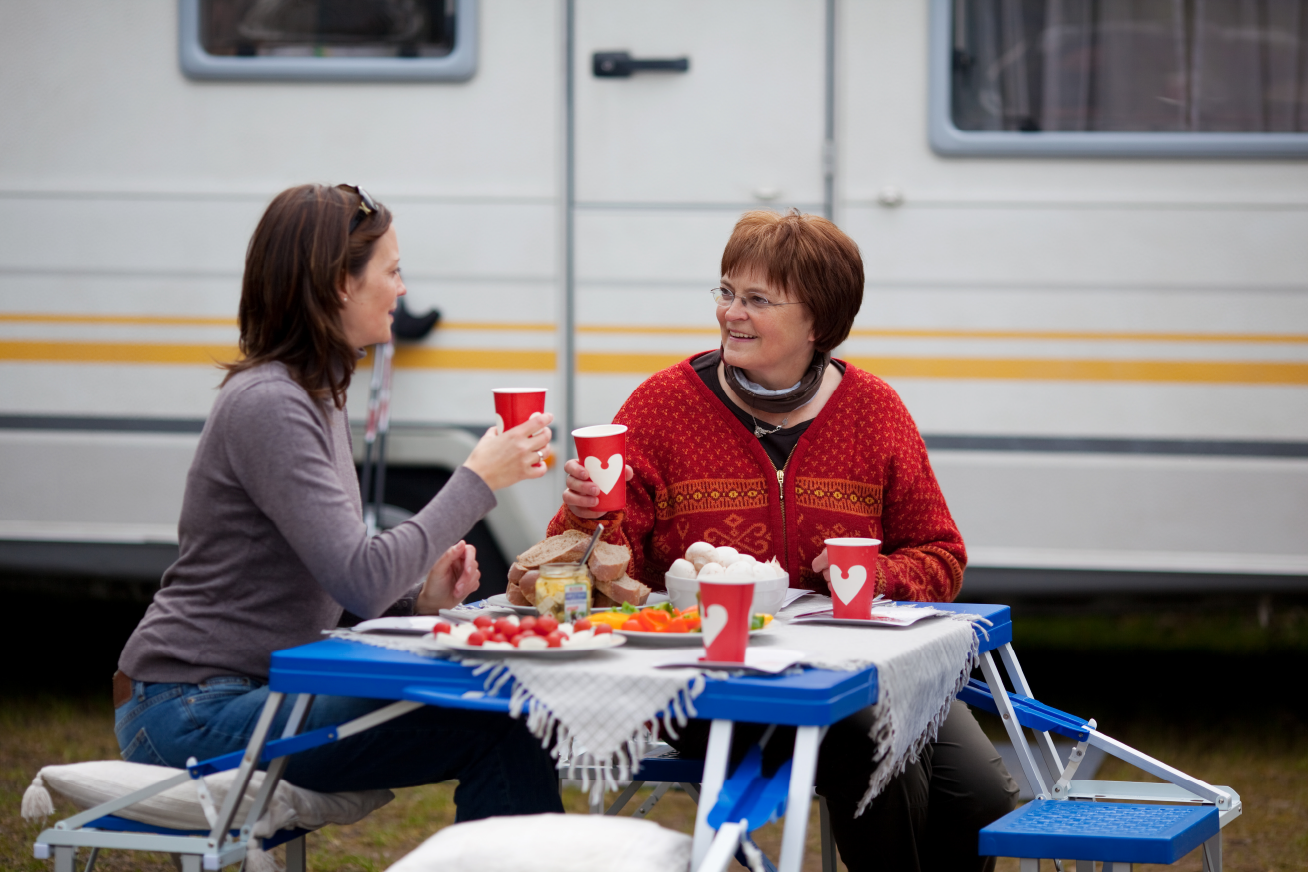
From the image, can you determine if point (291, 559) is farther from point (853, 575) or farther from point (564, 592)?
point (853, 575)

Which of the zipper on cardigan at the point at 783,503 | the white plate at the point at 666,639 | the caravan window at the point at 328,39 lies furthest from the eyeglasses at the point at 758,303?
the caravan window at the point at 328,39

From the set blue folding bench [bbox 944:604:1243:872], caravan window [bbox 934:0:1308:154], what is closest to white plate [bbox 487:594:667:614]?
blue folding bench [bbox 944:604:1243:872]

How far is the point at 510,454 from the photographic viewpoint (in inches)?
85.4

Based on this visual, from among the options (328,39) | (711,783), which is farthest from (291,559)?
(328,39)

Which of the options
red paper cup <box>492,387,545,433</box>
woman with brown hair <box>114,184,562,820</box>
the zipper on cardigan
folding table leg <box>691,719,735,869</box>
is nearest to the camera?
folding table leg <box>691,719,735,869</box>

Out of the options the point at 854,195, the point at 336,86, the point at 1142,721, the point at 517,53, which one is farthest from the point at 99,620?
the point at 1142,721

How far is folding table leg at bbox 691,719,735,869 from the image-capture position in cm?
168

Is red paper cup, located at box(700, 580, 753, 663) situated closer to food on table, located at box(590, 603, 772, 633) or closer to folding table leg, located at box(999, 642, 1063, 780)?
food on table, located at box(590, 603, 772, 633)

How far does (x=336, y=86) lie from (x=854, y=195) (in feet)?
5.24

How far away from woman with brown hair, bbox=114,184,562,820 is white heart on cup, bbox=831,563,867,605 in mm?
516

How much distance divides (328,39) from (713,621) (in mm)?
2915

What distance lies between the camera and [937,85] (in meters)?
3.95

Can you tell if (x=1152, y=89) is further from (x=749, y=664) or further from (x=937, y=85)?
(x=749, y=664)

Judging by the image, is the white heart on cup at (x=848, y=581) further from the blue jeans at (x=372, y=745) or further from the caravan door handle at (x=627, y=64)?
the caravan door handle at (x=627, y=64)
